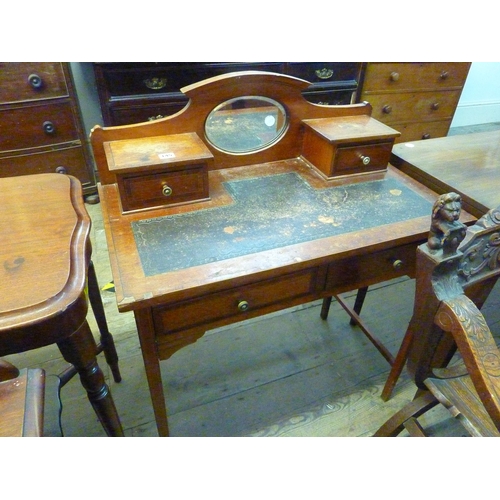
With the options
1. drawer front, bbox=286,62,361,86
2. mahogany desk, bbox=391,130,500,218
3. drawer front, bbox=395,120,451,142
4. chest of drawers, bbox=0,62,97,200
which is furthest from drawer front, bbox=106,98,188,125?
drawer front, bbox=395,120,451,142

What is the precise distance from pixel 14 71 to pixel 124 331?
125 centimetres

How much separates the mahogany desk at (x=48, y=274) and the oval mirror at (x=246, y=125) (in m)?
0.44

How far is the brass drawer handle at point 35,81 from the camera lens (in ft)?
5.44

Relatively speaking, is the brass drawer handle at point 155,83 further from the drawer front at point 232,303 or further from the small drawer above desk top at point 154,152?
the drawer front at point 232,303

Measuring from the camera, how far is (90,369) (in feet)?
2.43

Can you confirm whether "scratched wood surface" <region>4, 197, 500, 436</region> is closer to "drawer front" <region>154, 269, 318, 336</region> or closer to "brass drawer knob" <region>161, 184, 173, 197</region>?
"drawer front" <region>154, 269, 318, 336</region>

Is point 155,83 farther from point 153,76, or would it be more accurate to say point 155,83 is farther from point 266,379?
point 266,379

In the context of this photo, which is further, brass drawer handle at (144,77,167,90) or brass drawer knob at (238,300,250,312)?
brass drawer handle at (144,77,167,90)

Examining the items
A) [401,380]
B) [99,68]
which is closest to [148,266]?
[401,380]

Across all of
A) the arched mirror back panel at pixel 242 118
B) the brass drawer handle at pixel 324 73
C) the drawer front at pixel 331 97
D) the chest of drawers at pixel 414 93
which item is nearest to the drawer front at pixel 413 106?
the chest of drawers at pixel 414 93

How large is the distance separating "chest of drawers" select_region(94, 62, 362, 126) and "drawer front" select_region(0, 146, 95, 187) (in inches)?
16.7

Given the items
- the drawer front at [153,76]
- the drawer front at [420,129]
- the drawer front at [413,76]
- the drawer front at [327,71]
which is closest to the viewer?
the drawer front at [153,76]

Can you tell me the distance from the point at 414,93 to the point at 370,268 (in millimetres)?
1753

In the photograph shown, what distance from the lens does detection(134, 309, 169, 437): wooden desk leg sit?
2.38 ft
